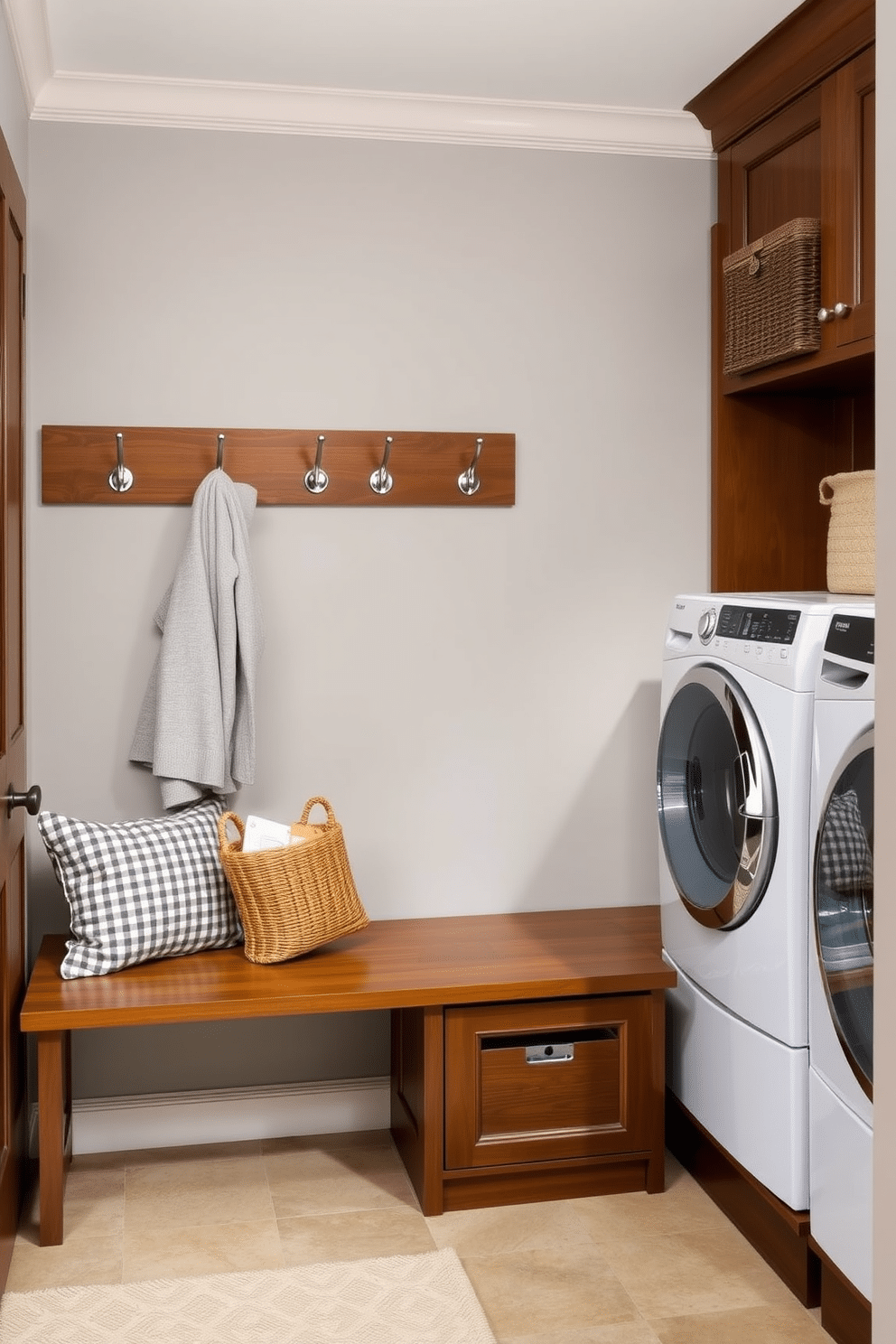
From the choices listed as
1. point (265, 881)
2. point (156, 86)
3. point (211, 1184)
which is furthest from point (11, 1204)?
point (156, 86)

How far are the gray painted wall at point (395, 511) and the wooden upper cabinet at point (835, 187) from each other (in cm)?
36

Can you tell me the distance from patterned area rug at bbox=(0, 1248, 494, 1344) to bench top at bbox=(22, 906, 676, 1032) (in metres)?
0.47

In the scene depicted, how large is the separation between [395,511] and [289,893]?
3.15 feet

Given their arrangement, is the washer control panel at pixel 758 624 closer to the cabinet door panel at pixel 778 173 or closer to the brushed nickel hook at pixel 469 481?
the brushed nickel hook at pixel 469 481

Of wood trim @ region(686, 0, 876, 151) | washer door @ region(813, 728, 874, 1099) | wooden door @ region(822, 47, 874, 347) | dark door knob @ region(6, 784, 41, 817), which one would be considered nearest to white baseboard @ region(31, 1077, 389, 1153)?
dark door knob @ region(6, 784, 41, 817)

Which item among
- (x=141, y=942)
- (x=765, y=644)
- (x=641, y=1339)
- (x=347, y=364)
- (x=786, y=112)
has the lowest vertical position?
(x=641, y=1339)

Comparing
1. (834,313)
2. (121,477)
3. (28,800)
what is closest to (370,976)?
(28,800)

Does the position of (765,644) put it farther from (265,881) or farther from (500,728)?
(265,881)

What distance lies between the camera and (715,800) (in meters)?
2.50

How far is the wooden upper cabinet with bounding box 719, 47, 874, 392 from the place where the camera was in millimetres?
2412

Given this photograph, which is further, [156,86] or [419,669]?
[419,669]

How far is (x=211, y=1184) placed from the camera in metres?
2.68

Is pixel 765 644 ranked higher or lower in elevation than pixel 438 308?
lower

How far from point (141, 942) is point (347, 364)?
140 centimetres
